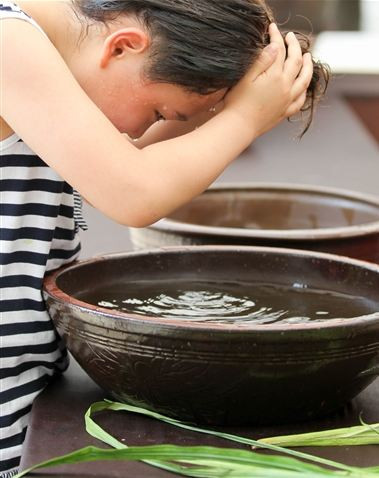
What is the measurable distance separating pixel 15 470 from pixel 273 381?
50 centimetres

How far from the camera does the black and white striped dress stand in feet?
5.26

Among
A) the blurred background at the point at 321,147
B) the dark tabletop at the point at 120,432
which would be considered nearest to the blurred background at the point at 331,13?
the blurred background at the point at 321,147

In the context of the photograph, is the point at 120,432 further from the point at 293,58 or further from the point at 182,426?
the point at 293,58

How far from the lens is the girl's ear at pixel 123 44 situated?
154 centimetres

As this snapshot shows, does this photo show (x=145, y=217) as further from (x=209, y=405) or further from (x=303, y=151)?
(x=303, y=151)

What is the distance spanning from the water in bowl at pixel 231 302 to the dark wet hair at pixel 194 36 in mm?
315

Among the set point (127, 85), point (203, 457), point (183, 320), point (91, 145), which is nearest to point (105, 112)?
point (127, 85)

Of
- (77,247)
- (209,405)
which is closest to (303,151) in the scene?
(77,247)

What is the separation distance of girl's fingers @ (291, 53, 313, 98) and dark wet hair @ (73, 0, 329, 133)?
0.29 ft

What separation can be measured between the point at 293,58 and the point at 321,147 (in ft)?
11.7

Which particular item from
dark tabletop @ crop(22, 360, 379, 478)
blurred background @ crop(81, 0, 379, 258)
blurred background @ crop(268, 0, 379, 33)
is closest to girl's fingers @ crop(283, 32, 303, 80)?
blurred background @ crop(81, 0, 379, 258)

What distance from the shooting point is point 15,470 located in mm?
1655

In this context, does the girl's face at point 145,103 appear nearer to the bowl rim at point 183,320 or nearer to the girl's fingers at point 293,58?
the girl's fingers at point 293,58

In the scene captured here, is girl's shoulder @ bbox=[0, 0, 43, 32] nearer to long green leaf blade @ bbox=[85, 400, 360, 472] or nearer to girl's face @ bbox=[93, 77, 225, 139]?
girl's face @ bbox=[93, 77, 225, 139]
